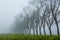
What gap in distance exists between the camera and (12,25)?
114m

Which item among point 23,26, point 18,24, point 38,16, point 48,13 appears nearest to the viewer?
point 48,13

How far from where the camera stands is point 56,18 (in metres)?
45.1

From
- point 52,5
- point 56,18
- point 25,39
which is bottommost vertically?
point 25,39

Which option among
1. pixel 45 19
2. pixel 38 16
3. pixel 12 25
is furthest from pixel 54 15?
pixel 12 25

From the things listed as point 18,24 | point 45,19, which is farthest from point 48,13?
point 18,24

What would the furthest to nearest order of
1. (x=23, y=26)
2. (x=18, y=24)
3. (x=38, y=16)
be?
1. (x=18, y=24)
2. (x=23, y=26)
3. (x=38, y=16)

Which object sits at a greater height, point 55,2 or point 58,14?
point 55,2

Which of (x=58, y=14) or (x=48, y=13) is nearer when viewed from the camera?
(x=58, y=14)

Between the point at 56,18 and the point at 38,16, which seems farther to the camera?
the point at 38,16

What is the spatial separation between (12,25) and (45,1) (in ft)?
220

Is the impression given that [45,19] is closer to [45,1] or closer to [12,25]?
[45,1]

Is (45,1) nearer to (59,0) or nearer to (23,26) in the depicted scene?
Result: (59,0)

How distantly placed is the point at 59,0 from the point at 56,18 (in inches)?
180

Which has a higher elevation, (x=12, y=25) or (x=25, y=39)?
(x=12, y=25)
